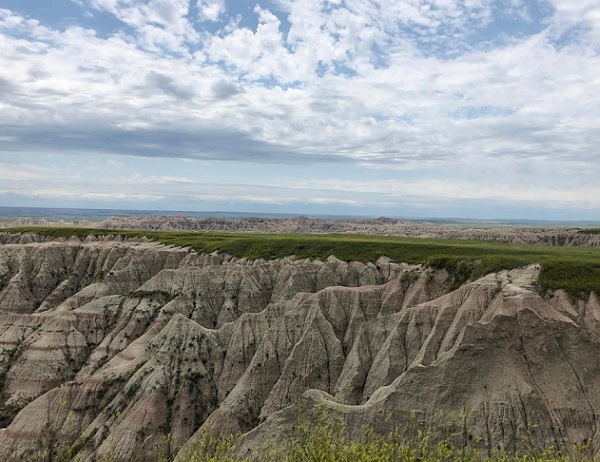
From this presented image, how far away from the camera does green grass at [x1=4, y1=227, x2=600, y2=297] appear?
47.3 meters

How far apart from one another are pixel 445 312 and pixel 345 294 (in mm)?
13633

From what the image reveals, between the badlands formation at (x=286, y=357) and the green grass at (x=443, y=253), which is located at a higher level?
the green grass at (x=443, y=253)

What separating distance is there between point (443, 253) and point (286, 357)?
28.0 metres

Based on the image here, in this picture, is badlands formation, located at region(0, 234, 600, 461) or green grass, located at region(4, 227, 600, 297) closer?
badlands formation, located at region(0, 234, 600, 461)

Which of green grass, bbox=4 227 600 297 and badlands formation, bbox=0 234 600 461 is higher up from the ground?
green grass, bbox=4 227 600 297

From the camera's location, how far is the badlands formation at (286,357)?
3544 centimetres

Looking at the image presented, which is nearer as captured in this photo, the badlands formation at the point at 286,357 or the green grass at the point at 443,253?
the badlands formation at the point at 286,357

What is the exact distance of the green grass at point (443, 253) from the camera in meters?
47.3

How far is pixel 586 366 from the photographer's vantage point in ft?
125

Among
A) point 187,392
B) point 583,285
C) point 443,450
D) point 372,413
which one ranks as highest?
point 583,285

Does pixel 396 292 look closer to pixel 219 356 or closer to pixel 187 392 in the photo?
pixel 219 356

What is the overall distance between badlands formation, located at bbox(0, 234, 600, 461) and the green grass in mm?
2066

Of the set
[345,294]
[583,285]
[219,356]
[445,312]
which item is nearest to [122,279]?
[219,356]

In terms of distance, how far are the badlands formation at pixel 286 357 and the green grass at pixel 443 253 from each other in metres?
2.07
